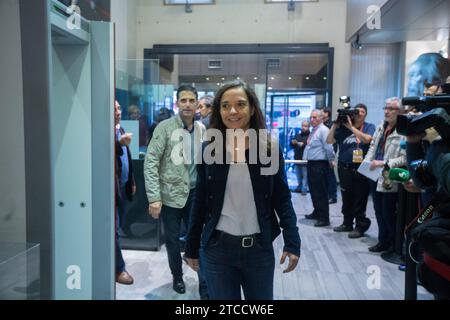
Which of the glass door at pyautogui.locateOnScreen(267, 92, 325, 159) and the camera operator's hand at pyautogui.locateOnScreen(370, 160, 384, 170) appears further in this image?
the glass door at pyautogui.locateOnScreen(267, 92, 325, 159)

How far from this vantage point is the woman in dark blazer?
1366 millimetres

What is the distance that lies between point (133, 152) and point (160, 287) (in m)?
1.30

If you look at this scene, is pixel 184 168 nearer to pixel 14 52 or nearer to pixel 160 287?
pixel 160 287

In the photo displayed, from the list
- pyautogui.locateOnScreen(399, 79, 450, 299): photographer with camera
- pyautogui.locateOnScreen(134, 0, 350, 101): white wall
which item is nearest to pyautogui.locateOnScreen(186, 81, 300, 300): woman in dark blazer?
pyautogui.locateOnScreen(399, 79, 450, 299): photographer with camera

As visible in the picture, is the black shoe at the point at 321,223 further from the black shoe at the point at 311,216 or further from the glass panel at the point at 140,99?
the glass panel at the point at 140,99

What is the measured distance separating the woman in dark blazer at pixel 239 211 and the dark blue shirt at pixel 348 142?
2.59 m

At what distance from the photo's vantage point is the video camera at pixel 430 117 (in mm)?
1196

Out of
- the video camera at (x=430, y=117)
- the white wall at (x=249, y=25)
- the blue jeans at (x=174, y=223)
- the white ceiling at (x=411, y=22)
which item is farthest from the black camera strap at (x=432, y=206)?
the white wall at (x=249, y=25)

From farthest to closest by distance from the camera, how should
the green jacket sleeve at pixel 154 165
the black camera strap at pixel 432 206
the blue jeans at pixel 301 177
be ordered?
the blue jeans at pixel 301 177, the green jacket sleeve at pixel 154 165, the black camera strap at pixel 432 206

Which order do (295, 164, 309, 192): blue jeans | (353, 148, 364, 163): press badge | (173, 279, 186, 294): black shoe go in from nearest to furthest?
(173, 279, 186, 294): black shoe
(353, 148, 364, 163): press badge
(295, 164, 309, 192): blue jeans

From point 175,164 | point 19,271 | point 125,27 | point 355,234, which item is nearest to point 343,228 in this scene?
point 355,234

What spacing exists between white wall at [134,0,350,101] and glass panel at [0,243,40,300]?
6231 mm

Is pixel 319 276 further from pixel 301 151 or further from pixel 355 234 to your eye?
pixel 301 151

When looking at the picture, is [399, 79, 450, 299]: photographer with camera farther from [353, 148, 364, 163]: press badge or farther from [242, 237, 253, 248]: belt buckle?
[353, 148, 364, 163]: press badge
